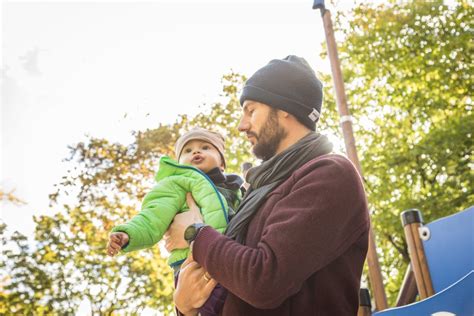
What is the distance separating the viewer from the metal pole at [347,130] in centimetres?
683

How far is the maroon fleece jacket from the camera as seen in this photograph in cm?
175

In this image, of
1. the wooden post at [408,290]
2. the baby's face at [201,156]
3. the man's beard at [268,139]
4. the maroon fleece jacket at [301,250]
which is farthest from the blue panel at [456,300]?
the wooden post at [408,290]

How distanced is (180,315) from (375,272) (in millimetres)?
5184

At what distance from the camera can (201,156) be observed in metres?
3.09

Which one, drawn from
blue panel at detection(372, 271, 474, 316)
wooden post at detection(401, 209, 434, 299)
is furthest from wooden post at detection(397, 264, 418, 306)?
blue panel at detection(372, 271, 474, 316)

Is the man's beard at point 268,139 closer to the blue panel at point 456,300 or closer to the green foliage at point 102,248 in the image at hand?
the blue panel at point 456,300

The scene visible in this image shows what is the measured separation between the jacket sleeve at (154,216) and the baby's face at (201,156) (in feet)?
1.17

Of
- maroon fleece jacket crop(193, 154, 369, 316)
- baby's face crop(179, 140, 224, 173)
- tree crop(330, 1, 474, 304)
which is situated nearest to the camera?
maroon fleece jacket crop(193, 154, 369, 316)

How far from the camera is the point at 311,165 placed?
79.4 inches

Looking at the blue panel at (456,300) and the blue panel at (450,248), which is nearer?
the blue panel at (456,300)

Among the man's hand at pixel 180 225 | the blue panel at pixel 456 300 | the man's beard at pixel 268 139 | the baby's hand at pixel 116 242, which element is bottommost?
the blue panel at pixel 456 300

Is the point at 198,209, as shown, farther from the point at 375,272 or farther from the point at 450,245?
the point at 375,272

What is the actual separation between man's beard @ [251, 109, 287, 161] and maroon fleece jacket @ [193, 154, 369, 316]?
0.33 metres

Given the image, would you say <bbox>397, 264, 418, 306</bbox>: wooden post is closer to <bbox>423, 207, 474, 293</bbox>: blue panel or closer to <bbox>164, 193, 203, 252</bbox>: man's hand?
<bbox>423, 207, 474, 293</bbox>: blue panel
